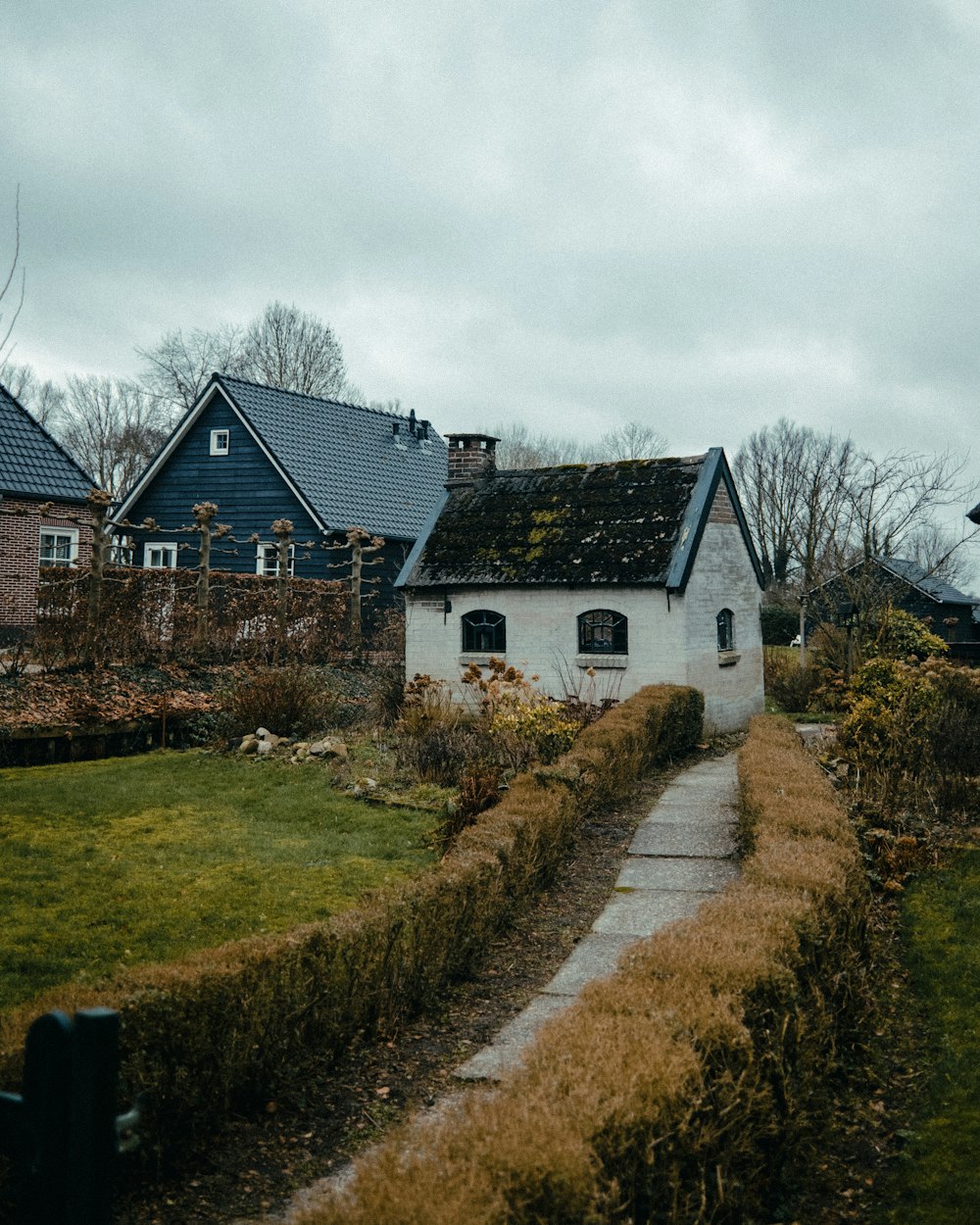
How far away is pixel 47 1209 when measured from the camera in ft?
6.52

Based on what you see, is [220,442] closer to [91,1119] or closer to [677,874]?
[677,874]

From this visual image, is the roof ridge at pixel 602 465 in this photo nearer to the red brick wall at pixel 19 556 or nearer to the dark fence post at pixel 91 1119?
the red brick wall at pixel 19 556

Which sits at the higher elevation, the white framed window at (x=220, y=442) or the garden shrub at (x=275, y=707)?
the white framed window at (x=220, y=442)

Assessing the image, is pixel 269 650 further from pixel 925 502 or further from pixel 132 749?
pixel 925 502

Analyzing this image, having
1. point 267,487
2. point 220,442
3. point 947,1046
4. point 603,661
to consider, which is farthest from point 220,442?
point 947,1046

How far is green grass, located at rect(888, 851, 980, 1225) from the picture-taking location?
4.99 m

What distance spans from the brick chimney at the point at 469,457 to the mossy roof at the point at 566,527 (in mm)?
445

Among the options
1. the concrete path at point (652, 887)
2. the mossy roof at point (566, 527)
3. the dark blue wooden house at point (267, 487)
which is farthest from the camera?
the dark blue wooden house at point (267, 487)

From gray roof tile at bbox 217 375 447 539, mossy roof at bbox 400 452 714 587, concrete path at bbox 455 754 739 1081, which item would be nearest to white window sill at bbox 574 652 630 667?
mossy roof at bbox 400 452 714 587

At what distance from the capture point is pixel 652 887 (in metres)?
9.09

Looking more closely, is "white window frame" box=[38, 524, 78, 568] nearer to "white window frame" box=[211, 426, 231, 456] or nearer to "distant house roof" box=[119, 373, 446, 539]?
"distant house roof" box=[119, 373, 446, 539]

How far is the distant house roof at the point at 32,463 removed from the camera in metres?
26.0

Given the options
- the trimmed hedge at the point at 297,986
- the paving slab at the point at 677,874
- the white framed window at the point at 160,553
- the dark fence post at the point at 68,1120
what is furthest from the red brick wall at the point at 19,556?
the dark fence post at the point at 68,1120

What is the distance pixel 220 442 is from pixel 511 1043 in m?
27.9
